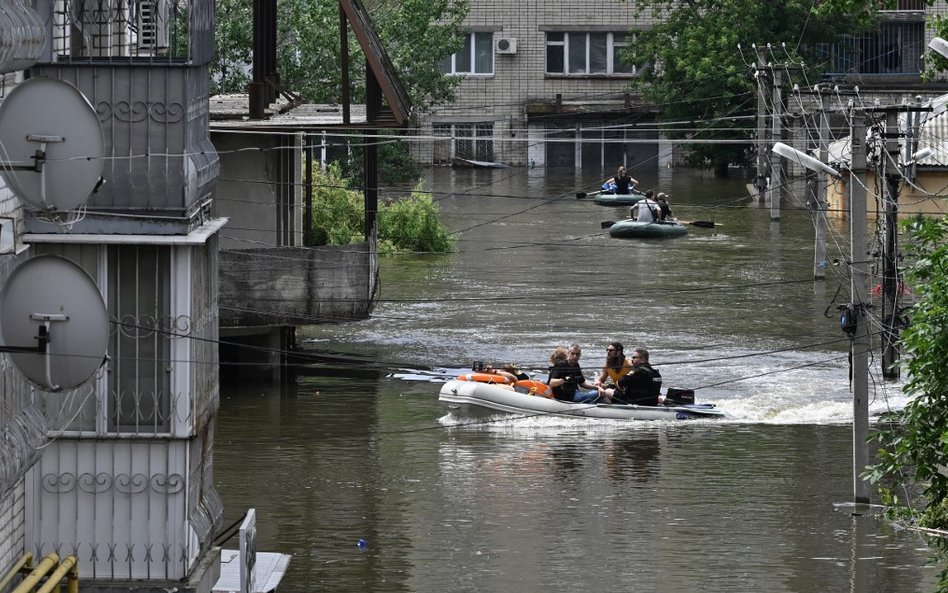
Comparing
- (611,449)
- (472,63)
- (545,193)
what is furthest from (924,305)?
(472,63)

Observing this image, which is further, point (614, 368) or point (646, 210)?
point (646, 210)

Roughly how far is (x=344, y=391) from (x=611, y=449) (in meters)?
5.42

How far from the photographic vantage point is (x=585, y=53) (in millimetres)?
65875

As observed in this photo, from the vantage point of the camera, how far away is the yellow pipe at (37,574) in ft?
35.3

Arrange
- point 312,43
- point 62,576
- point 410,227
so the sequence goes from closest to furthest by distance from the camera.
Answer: point 62,576
point 312,43
point 410,227

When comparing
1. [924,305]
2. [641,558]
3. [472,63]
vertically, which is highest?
[472,63]

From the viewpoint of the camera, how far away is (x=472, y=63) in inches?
2601

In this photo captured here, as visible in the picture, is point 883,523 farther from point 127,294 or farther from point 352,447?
point 127,294

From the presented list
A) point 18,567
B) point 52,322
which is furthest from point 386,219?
point 52,322

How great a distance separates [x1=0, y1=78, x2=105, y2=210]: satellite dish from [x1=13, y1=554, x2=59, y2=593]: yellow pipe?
7.49 feet

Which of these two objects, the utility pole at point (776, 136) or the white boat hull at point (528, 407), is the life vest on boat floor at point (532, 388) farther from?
the utility pole at point (776, 136)

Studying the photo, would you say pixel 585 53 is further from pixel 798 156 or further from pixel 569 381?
pixel 798 156

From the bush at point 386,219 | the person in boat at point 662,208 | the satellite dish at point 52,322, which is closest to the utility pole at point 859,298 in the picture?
the satellite dish at point 52,322

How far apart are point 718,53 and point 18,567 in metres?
47.1
